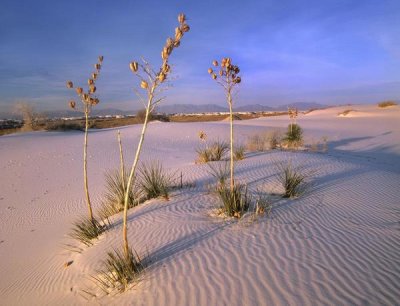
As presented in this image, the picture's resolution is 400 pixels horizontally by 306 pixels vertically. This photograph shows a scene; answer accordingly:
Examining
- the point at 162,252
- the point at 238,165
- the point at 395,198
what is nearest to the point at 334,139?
the point at 238,165

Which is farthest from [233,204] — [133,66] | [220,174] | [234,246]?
[133,66]

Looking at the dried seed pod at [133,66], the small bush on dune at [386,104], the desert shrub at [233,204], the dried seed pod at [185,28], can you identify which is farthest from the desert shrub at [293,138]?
the small bush on dune at [386,104]

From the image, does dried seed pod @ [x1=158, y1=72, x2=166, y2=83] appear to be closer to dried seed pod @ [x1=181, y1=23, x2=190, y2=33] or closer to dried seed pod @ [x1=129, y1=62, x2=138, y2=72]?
dried seed pod @ [x1=129, y1=62, x2=138, y2=72]

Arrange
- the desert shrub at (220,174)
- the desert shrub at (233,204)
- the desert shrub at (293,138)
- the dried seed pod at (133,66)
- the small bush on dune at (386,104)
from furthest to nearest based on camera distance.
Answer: the small bush on dune at (386,104) → the desert shrub at (293,138) → the desert shrub at (220,174) → the desert shrub at (233,204) → the dried seed pod at (133,66)

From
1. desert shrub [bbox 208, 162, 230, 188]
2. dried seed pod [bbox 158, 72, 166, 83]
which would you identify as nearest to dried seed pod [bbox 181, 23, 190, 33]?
dried seed pod [bbox 158, 72, 166, 83]

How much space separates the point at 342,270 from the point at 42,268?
164 inches

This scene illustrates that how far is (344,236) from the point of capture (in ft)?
12.4

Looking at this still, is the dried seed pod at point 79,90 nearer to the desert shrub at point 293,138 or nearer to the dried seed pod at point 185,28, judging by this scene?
the dried seed pod at point 185,28

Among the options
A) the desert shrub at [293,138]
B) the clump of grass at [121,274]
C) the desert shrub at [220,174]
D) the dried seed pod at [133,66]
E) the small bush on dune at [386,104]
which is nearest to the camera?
the dried seed pod at [133,66]

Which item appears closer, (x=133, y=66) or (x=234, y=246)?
(x=133, y=66)

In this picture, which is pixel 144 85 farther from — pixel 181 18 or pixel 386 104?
pixel 386 104

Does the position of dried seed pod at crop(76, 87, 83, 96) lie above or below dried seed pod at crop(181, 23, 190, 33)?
below

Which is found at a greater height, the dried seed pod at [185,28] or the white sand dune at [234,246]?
the dried seed pod at [185,28]

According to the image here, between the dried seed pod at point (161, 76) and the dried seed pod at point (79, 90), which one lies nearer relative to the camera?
the dried seed pod at point (161, 76)
